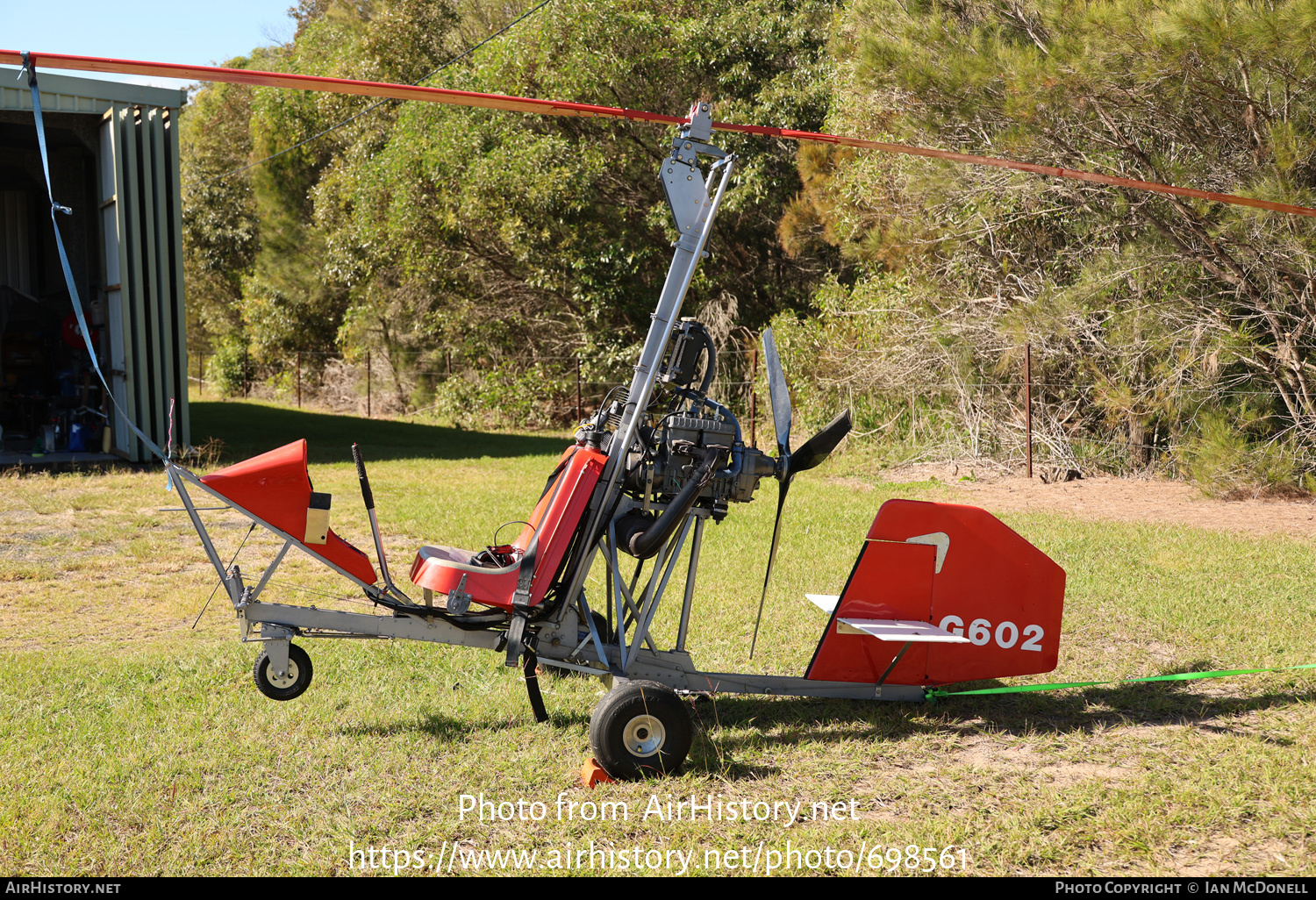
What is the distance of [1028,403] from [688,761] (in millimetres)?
9162

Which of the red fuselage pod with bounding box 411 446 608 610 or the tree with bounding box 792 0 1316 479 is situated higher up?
the tree with bounding box 792 0 1316 479

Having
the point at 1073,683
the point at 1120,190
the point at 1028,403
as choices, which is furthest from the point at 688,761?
the point at 1120,190

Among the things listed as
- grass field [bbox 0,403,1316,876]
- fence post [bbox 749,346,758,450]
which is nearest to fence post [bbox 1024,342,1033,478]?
fence post [bbox 749,346,758,450]

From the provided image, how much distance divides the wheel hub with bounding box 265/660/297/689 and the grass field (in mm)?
233

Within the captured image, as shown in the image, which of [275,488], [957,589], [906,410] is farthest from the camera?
[906,410]

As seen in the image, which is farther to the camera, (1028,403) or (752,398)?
(752,398)

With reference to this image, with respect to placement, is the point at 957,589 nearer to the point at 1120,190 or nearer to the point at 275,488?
the point at 275,488

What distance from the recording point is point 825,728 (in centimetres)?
440

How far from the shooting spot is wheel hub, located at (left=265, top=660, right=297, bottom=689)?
4.07m

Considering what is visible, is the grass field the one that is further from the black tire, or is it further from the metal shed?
the metal shed

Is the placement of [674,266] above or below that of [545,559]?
above

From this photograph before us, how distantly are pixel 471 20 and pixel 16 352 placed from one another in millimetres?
14076

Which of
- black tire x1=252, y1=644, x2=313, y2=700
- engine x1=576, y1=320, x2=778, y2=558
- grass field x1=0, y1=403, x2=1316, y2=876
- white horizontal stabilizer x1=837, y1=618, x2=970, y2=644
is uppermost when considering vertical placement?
engine x1=576, y1=320, x2=778, y2=558

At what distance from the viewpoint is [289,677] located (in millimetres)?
4105
